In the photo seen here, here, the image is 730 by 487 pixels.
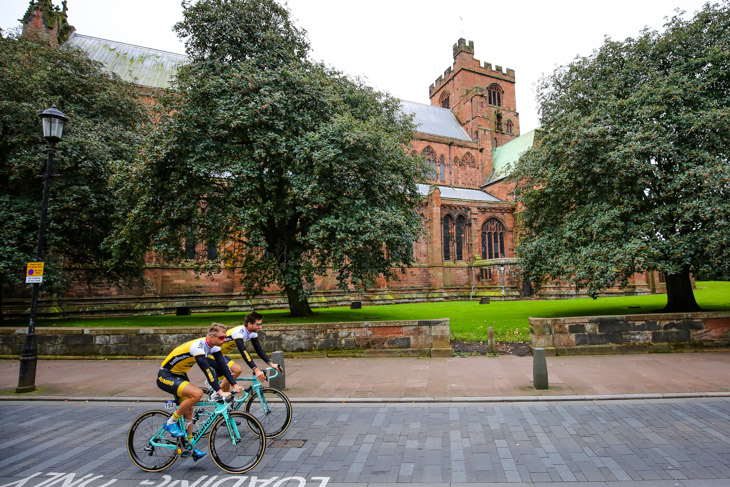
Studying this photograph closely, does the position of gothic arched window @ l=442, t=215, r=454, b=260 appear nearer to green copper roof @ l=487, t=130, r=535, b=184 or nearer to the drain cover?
green copper roof @ l=487, t=130, r=535, b=184

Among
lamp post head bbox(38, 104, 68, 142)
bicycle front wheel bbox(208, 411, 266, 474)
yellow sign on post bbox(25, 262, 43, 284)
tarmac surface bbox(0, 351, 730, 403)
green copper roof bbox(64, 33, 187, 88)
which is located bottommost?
tarmac surface bbox(0, 351, 730, 403)

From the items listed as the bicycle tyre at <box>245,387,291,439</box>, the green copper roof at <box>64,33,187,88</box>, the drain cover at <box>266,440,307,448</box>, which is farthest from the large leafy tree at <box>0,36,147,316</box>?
the green copper roof at <box>64,33,187,88</box>

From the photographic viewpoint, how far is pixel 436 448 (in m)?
4.51

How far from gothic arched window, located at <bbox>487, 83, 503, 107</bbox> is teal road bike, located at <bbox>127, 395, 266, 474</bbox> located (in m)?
51.6

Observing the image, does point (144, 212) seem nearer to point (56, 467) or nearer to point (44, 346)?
point (44, 346)

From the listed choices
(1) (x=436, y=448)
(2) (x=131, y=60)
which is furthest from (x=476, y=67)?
(1) (x=436, y=448)

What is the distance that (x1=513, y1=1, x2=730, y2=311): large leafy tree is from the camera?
Result: 34.7 ft

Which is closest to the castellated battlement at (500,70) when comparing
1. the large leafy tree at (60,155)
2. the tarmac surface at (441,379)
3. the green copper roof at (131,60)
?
the green copper roof at (131,60)

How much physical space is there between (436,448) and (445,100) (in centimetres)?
5249

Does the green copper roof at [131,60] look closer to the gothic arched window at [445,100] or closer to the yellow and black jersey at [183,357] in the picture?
the yellow and black jersey at [183,357]

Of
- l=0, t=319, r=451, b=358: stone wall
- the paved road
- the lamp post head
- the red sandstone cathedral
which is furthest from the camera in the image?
Result: the red sandstone cathedral

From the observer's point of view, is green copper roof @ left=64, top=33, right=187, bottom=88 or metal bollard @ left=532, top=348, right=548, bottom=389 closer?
metal bollard @ left=532, top=348, right=548, bottom=389

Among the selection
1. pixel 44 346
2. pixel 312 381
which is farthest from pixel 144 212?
pixel 312 381

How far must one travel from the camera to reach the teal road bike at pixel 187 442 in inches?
158
